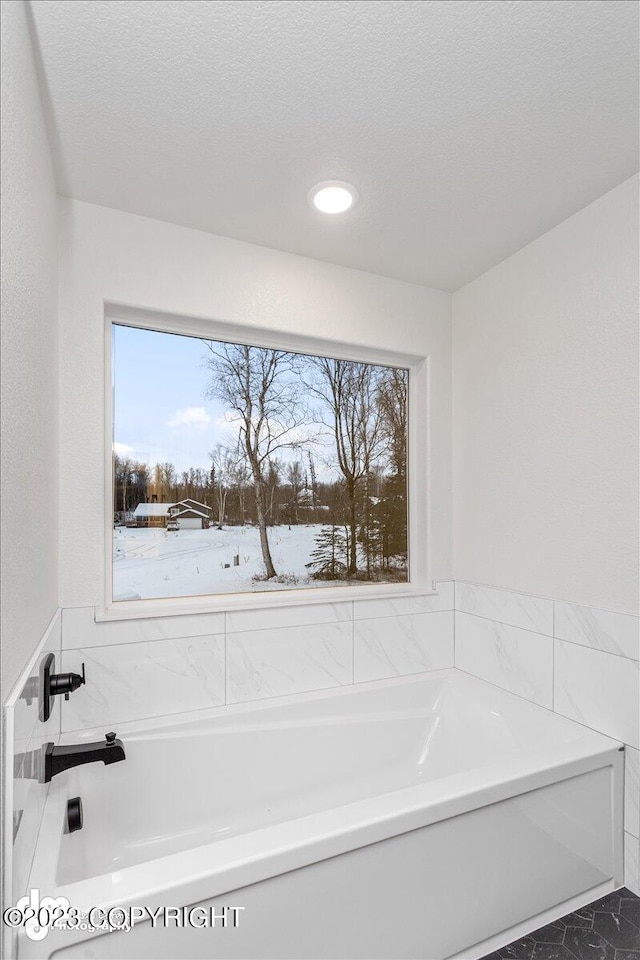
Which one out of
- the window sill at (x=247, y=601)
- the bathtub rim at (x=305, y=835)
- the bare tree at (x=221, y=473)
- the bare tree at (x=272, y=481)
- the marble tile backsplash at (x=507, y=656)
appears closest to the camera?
the bathtub rim at (x=305, y=835)

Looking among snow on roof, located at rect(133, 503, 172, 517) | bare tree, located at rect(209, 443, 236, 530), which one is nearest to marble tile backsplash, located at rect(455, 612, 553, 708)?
bare tree, located at rect(209, 443, 236, 530)

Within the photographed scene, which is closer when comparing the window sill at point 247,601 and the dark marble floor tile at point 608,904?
the dark marble floor tile at point 608,904

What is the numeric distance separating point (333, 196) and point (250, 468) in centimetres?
116

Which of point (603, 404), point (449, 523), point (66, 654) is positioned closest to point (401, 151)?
point (603, 404)

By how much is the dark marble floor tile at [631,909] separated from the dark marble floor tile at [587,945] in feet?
0.47

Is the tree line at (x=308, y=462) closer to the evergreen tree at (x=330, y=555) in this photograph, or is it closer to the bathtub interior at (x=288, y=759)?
the evergreen tree at (x=330, y=555)

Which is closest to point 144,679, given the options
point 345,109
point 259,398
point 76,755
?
point 76,755

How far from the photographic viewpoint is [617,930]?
1630mm

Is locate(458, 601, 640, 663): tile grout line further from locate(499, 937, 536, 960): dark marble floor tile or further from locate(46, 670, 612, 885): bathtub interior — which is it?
locate(499, 937, 536, 960): dark marble floor tile

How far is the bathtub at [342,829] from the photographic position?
48.2 inches

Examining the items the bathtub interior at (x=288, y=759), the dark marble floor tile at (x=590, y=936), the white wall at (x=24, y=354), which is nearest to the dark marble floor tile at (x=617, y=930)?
the dark marble floor tile at (x=590, y=936)

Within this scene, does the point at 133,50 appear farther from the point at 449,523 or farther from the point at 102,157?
the point at 449,523

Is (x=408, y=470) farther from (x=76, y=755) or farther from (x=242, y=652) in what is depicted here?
(x=76, y=755)

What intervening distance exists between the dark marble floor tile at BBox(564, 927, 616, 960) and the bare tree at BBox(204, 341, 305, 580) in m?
1.60
